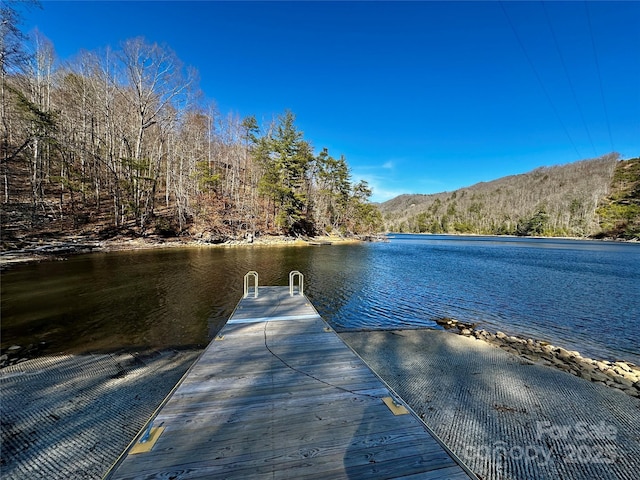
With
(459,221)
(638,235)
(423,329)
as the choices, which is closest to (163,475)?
(423,329)

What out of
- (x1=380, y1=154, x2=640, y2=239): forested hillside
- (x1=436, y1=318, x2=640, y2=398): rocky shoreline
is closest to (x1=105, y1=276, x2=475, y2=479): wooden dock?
(x1=436, y1=318, x2=640, y2=398): rocky shoreline

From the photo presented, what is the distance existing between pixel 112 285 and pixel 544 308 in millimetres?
21181

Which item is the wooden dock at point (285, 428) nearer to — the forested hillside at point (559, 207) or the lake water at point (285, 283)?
the lake water at point (285, 283)

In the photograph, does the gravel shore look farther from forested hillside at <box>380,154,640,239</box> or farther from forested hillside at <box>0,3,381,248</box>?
forested hillside at <box>380,154,640,239</box>

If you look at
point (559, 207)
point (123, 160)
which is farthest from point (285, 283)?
point (559, 207)

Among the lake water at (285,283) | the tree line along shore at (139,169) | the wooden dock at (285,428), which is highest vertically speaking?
the tree line along shore at (139,169)

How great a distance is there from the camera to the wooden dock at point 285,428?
7.36ft

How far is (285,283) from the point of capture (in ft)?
49.0

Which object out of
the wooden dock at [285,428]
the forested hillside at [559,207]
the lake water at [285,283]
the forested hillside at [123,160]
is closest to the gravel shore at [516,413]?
the wooden dock at [285,428]

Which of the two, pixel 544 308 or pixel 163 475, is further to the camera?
pixel 544 308

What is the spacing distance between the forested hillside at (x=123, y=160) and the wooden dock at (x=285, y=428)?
Answer: 725 inches

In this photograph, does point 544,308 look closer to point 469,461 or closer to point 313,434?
point 469,461

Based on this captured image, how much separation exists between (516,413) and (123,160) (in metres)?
36.0

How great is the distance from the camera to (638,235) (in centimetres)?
6362
